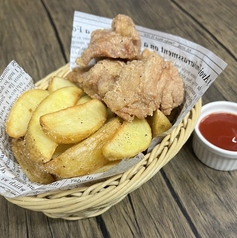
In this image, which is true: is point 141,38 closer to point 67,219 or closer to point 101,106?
point 101,106

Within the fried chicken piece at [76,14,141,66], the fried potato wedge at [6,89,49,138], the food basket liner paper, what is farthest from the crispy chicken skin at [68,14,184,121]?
the fried potato wedge at [6,89,49,138]

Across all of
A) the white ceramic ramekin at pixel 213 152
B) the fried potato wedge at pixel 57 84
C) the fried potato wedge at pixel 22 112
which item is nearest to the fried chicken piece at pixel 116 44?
the fried potato wedge at pixel 57 84

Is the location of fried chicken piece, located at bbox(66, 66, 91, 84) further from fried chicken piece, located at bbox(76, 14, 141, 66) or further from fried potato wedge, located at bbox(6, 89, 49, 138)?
fried potato wedge, located at bbox(6, 89, 49, 138)

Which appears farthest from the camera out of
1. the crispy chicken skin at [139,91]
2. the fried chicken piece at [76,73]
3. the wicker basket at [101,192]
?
the fried chicken piece at [76,73]

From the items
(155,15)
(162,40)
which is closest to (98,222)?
(162,40)

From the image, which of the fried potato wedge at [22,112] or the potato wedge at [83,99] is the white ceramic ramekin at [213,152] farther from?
the fried potato wedge at [22,112]

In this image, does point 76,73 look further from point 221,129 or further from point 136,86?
point 221,129
